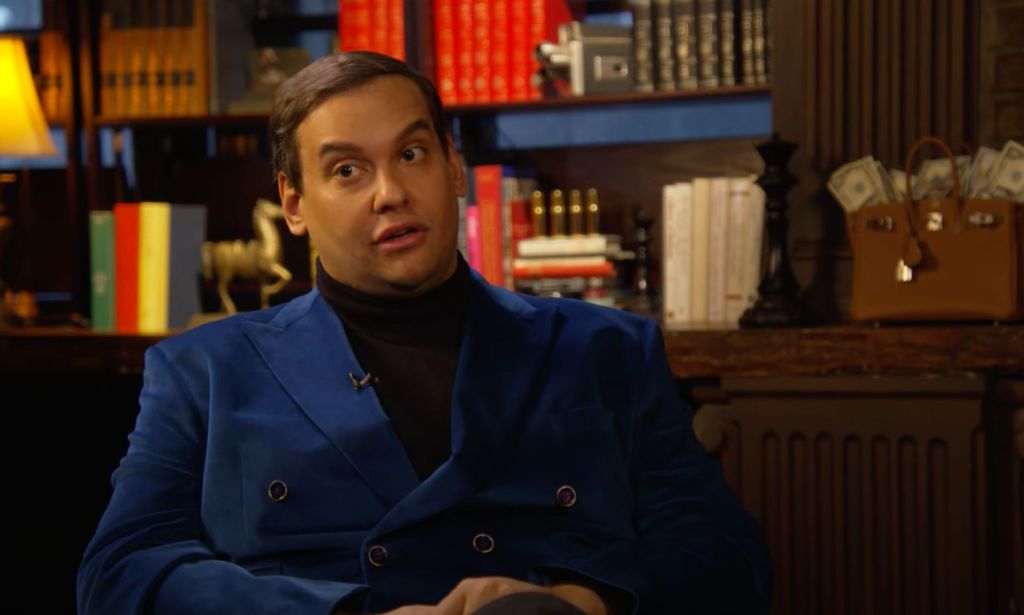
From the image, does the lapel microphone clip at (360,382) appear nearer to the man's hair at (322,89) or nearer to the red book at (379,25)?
the man's hair at (322,89)

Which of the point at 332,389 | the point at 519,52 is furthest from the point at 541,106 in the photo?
the point at 332,389

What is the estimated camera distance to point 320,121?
1416 mm

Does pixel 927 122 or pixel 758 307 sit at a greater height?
pixel 927 122

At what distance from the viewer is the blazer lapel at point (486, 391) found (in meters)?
1.35

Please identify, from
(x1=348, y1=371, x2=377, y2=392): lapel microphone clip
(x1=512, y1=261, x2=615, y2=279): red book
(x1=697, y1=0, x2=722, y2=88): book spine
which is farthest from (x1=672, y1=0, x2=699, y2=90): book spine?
(x1=348, y1=371, x2=377, y2=392): lapel microphone clip

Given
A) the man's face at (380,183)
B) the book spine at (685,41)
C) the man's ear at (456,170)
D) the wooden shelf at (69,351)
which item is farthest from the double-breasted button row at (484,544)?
the book spine at (685,41)

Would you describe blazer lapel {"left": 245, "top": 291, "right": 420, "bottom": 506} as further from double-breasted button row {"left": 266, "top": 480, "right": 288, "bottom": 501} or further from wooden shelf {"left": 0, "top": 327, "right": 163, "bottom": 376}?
wooden shelf {"left": 0, "top": 327, "right": 163, "bottom": 376}

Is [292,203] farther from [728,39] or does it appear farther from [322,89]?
[728,39]

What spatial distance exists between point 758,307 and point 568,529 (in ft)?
3.70

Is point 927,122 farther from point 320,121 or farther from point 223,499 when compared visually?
point 223,499

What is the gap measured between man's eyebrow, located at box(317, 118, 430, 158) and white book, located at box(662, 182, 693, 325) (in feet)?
4.30

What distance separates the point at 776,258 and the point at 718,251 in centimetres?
19

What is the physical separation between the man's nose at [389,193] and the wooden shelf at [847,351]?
3.49 feet

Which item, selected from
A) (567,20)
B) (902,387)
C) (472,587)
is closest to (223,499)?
(472,587)
